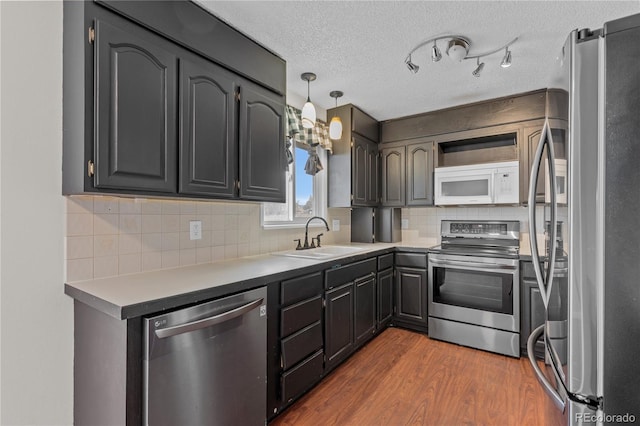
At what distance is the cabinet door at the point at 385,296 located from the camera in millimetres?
3061

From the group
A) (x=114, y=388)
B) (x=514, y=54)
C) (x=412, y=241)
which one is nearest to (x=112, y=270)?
(x=114, y=388)

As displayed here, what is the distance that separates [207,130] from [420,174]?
2.44 m

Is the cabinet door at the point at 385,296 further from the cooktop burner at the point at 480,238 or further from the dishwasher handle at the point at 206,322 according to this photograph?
the dishwasher handle at the point at 206,322

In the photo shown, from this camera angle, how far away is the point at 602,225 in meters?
0.86

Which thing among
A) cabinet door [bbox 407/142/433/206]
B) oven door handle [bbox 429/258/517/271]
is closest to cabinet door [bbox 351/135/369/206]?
cabinet door [bbox 407/142/433/206]

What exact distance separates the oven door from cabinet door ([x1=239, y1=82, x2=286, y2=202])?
1771 mm

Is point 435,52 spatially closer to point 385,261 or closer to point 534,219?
point 534,219

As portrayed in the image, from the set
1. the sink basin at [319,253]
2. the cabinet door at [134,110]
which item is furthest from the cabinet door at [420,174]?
the cabinet door at [134,110]

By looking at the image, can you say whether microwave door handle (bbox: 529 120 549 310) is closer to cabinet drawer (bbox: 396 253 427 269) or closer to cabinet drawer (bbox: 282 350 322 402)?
cabinet drawer (bbox: 282 350 322 402)

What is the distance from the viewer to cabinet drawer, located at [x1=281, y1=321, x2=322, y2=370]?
1.86 metres

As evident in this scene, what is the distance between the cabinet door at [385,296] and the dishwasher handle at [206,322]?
173 centimetres

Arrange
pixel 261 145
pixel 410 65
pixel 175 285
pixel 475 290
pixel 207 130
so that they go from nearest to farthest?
1. pixel 175 285
2. pixel 207 130
3. pixel 261 145
4. pixel 410 65
5. pixel 475 290

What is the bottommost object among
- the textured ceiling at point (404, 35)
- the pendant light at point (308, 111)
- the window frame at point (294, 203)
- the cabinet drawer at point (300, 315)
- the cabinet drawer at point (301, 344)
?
the cabinet drawer at point (301, 344)

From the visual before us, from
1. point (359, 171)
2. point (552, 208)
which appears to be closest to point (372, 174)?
point (359, 171)
